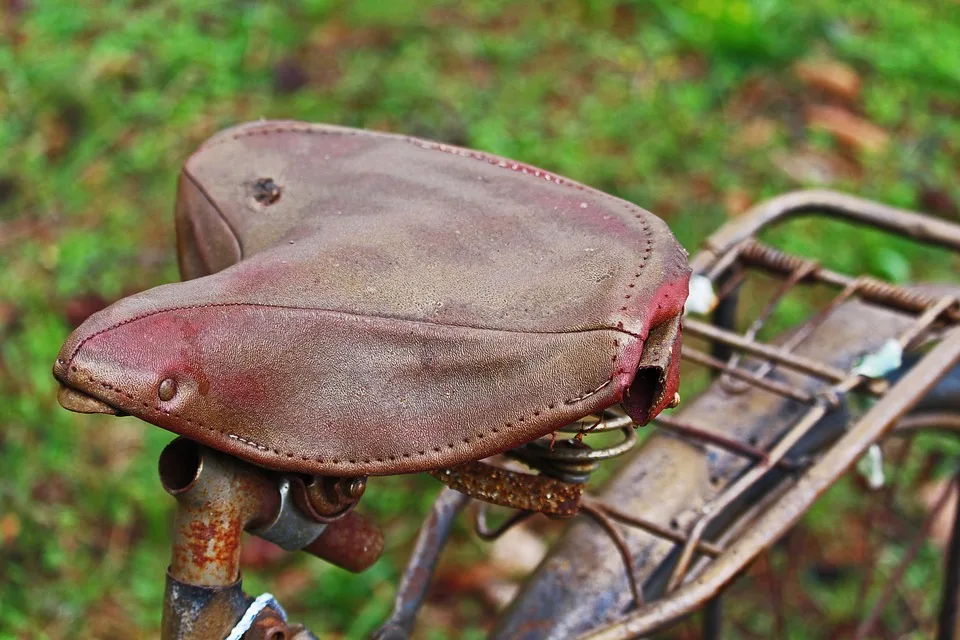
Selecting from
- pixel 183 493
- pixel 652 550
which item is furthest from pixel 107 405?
pixel 652 550

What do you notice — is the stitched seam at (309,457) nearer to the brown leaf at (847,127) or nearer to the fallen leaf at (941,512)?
the fallen leaf at (941,512)

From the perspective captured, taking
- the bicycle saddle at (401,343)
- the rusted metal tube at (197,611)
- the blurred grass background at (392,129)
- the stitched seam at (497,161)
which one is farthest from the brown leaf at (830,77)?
the rusted metal tube at (197,611)

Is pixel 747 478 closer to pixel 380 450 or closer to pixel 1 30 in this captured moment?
pixel 380 450

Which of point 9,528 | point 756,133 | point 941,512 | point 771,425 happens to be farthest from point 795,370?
point 756,133

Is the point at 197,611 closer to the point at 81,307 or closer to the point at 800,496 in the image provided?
the point at 800,496

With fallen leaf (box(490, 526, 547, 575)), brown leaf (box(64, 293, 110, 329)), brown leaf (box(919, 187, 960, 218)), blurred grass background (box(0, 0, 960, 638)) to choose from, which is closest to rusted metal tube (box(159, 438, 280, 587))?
blurred grass background (box(0, 0, 960, 638))

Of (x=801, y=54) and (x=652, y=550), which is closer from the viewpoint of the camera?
(x=652, y=550)
